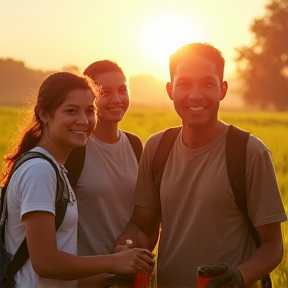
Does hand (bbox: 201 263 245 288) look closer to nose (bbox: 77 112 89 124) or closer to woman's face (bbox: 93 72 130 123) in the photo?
nose (bbox: 77 112 89 124)

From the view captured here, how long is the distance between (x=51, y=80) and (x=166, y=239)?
100cm

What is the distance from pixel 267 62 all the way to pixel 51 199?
201 feet

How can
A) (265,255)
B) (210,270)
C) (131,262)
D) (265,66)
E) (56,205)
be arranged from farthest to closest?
(265,66)
(265,255)
(131,262)
(56,205)
(210,270)

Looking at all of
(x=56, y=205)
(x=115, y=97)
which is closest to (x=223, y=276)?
(x=56, y=205)

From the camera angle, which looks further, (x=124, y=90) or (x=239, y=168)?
(x=124, y=90)

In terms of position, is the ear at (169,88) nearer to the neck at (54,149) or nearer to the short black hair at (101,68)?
the short black hair at (101,68)

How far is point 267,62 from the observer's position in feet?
207

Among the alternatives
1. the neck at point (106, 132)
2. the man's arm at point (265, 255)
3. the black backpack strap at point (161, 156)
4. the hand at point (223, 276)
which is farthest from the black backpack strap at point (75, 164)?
the hand at point (223, 276)

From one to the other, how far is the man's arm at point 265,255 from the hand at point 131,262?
42 centimetres

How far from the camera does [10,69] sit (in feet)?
218

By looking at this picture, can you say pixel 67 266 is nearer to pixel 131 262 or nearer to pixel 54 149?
pixel 131 262

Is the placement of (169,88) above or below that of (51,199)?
above

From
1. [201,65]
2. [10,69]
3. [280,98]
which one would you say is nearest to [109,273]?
[201,65]

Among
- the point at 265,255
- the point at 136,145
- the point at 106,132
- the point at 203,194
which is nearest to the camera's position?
the point at 265,255
